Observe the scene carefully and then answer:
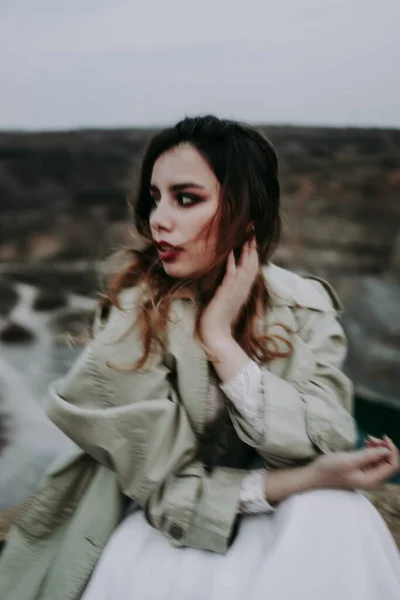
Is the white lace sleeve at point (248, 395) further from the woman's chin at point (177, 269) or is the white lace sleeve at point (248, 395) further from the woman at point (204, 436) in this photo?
the woman's chin at point (177, 269)

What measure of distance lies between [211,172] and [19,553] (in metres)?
0.59

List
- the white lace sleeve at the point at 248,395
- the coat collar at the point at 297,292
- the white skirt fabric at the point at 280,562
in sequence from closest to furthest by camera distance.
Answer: the white skirt fabric at the point at 280,562 → the white lace sleeve at the point at 248,395 → the coat collar at the point at 297,292

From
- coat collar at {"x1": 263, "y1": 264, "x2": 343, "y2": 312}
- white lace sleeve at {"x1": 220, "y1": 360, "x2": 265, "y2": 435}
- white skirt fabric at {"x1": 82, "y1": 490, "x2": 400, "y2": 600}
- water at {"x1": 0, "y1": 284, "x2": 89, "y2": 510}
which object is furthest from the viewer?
water at {"x1": 0, "y1": 284, "x2": 89, "y2": 510}

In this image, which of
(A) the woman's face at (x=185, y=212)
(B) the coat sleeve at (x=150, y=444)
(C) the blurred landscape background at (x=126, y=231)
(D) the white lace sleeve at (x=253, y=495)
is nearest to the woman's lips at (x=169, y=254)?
(A) the woman's face at (x=185, y=212)

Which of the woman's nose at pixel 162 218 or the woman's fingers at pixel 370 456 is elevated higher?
the woman's nose at pixel 162 218

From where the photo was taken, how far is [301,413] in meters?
0.84

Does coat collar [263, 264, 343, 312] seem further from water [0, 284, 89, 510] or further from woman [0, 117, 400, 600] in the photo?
water [0, 284, 89, 510]

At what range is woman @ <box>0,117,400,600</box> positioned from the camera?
2.52 feet

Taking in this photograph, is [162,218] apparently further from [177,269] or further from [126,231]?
[126,231]

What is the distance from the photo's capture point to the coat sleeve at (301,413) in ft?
2.70

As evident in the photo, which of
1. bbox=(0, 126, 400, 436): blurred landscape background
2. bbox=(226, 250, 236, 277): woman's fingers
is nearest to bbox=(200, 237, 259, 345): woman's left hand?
bbox=(226, 250, 236, 277): woman's fingers

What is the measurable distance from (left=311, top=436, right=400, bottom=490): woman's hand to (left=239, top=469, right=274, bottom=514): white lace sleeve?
75 mm

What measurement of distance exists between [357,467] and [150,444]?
0.85 feet

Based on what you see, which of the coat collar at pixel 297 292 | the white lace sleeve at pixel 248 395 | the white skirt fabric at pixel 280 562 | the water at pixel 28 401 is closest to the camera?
the white skirt fabric at pixel 280 562
